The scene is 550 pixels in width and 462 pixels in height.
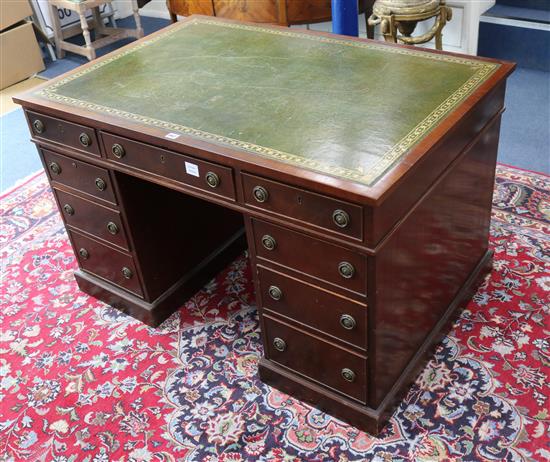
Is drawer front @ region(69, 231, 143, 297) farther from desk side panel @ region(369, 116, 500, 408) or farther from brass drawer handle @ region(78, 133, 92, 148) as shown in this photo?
desk side panel @ region(369, 116, 500, 408)

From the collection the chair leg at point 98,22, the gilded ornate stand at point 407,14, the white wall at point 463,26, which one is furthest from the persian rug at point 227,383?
the chair leg at point 98,22

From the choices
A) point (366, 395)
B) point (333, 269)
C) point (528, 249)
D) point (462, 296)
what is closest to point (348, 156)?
point (333, 269)

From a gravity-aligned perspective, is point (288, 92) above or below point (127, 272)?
above

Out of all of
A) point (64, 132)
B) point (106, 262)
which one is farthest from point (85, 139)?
point (106, 262)

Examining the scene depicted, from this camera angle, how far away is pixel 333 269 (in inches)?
69.4

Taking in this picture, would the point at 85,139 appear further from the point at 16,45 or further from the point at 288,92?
the point at 16,45

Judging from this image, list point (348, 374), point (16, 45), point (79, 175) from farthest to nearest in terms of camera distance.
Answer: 1. point (16, 45)
2. point (79, 175)
3. point (348, 374)

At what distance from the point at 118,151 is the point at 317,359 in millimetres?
890

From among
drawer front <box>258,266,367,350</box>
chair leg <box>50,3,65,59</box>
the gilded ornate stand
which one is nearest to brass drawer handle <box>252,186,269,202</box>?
drawer front <box>258,266,367,350</box>

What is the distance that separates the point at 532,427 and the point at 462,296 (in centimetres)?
53

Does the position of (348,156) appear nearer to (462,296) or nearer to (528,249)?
(462,296)

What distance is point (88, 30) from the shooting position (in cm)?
468

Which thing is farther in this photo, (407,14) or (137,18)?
(137,18)

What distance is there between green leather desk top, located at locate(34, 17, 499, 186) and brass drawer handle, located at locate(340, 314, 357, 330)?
43cm
